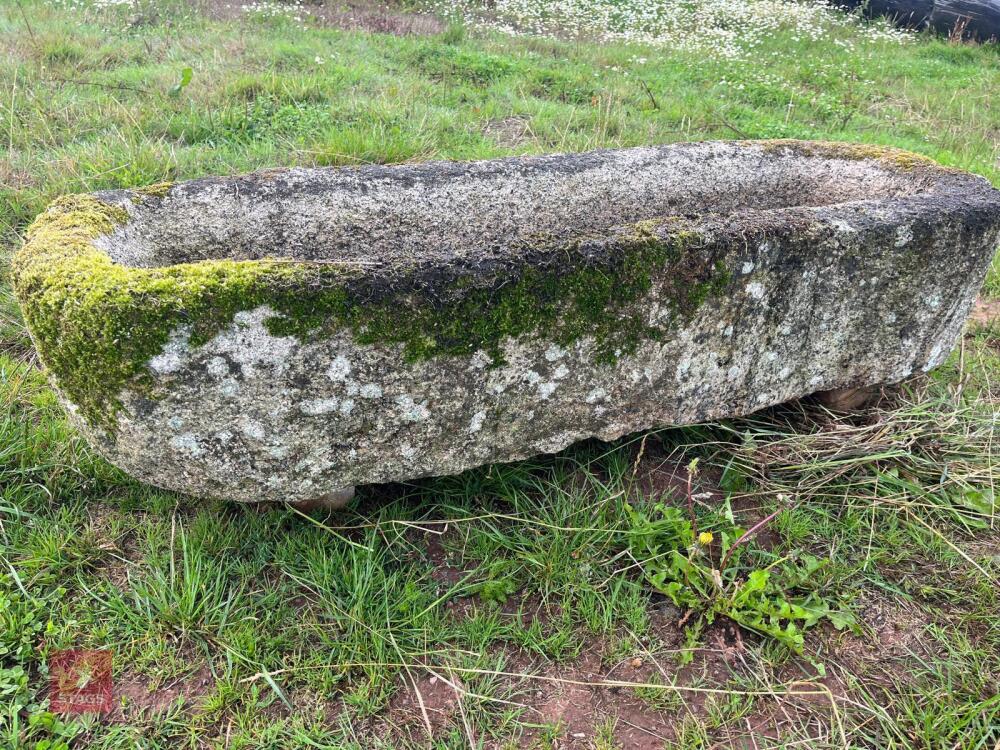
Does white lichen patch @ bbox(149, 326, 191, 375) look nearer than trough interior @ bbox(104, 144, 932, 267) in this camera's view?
Yes

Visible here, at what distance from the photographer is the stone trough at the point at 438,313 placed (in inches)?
81.2

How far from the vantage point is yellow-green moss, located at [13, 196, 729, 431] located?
6.54 feet

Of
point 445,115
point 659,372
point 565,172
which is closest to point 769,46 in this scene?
point 445,115

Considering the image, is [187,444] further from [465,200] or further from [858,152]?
[858,152]

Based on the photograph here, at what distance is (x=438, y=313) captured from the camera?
218cm

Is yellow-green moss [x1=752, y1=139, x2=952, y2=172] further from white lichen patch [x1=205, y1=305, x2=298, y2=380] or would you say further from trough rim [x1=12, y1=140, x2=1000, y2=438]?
white lichen patch [x1=205, y1=305, x2=298, y2=380]

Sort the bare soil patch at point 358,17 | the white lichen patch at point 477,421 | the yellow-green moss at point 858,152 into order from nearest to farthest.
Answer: the white lichen patch at point 477,421, the yellow-green moss at point 858,152, the bare soil patch at point 358,17

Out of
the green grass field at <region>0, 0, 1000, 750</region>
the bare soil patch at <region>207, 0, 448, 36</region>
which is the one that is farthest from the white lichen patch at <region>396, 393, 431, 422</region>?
the bare soil patch at <region>207, 0, 448, 36</region>

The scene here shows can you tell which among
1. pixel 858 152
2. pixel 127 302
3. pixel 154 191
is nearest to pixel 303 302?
pixel 127 302

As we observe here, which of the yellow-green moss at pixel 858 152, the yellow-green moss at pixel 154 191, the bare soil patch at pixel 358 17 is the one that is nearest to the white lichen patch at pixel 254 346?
the yellow-green moss at pixel 154 191

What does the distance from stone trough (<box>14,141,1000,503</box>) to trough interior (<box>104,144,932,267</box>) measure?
11mm

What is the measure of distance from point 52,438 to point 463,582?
5.94ft

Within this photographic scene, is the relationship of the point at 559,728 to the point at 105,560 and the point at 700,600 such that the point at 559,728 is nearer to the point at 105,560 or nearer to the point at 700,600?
the point at 700,600

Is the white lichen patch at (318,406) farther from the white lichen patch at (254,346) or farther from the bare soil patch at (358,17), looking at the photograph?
the bare soil patch at (358,17)
